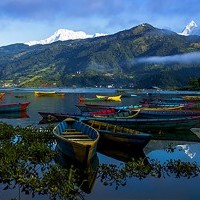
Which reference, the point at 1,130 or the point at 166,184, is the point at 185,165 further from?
the point at 1,130

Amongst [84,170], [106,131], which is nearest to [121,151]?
[106,131]

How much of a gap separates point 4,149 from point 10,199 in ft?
22.8

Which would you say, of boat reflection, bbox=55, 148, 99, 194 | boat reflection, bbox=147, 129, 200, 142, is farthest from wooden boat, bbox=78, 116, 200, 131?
boat reflection, bbox=55, 148, 99, 194

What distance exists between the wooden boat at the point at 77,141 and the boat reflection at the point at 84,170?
43 centimetres

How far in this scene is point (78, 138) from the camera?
29.8 metres

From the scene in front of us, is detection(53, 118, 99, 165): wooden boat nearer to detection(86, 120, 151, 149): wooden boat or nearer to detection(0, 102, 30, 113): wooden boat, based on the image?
detection(86, 120, 151, 149): wooden boat

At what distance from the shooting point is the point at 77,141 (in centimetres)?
2686

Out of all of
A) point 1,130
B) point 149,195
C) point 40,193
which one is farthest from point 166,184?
point 1,130

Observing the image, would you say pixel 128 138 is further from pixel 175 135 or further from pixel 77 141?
pixel 175 135

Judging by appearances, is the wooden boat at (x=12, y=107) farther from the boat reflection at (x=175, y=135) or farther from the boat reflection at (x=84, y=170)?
the boat reflection at (x=84, y=170)

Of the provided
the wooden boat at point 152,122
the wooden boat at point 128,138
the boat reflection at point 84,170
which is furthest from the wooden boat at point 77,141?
the wooden boat at point 152,122

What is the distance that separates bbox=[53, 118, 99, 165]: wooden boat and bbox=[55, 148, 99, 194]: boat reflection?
426 mm

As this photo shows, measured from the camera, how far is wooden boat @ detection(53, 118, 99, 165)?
22828 millimetres

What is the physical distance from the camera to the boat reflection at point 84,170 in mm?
21045
